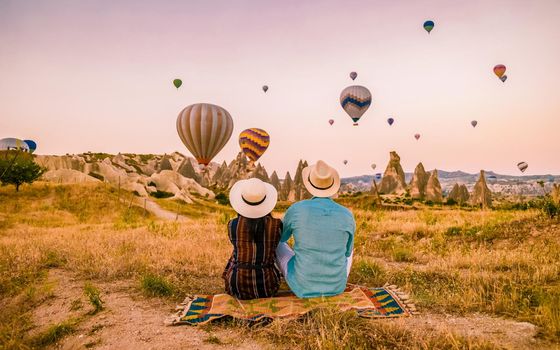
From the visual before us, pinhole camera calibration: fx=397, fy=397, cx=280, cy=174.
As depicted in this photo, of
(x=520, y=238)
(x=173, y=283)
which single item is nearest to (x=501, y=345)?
(x=173, y=283)

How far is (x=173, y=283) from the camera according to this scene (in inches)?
246

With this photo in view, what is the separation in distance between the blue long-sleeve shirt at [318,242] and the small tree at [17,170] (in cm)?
3621

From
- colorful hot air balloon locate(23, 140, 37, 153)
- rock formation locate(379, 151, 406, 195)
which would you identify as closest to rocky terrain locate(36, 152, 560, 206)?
rock formation locate(379, 151, 406, 195)

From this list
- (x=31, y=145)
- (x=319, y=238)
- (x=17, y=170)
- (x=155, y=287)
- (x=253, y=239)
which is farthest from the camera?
(x=17, y=170)

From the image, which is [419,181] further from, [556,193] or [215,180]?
[556,193]

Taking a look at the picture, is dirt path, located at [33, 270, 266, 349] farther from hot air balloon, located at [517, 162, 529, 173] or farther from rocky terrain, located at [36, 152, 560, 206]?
hot air balloon, located at [517, 162, 529, 173]

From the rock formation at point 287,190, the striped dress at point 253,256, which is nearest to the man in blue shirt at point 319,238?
the striped dress at point 253,256

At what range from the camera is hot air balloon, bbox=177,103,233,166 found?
18.1 m

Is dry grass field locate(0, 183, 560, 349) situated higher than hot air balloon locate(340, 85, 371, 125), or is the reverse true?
hot air balloon locate(340, 85, 371, 125)

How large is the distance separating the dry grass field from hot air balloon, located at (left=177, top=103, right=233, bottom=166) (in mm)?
8091

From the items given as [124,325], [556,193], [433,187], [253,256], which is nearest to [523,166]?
[433,187]

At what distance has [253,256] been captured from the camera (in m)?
4.95

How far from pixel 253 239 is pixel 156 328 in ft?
4.86

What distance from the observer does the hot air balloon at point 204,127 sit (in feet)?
59.5
